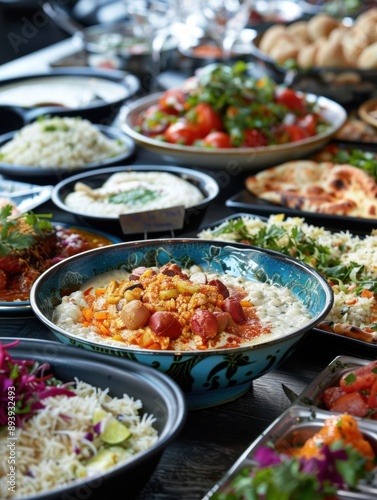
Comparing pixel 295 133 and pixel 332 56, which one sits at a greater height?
pixel 332 56

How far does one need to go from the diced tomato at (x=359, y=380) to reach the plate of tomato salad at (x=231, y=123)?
1.73 m

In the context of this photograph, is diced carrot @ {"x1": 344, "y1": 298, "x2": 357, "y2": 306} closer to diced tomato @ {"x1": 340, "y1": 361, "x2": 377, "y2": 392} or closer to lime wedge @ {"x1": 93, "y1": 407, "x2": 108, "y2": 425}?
diced tomato @ {"x1": 340, "y1": 361, "x2": 377, "y2": 392}

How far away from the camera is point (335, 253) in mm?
2498

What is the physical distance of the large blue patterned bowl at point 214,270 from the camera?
67.6 inches

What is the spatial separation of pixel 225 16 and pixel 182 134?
150 cm

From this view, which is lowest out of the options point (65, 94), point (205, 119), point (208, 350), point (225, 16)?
point (65, 94)

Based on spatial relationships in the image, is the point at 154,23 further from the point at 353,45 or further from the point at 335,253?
the point at 335,253

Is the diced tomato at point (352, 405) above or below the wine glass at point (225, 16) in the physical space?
below

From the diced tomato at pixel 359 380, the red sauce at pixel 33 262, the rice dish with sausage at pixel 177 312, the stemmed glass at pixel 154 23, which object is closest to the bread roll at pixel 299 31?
the stemmed glass at pixel 154 23

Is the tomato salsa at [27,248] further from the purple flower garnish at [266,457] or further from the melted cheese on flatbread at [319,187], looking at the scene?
the purple flower garnish at [266,457]

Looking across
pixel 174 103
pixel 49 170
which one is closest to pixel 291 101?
pixel 174 103

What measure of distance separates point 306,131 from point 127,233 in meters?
1.29

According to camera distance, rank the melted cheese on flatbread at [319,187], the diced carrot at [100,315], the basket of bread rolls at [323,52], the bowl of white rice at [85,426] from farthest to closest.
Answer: the basket of bread rolls at [323,52], the melted cheese on flatbread at [319,187], the diced carrot at [100,315], the bowl of white rice at [85,426]

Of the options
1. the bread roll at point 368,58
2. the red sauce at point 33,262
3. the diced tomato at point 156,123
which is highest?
the bread roll at point 368,58
